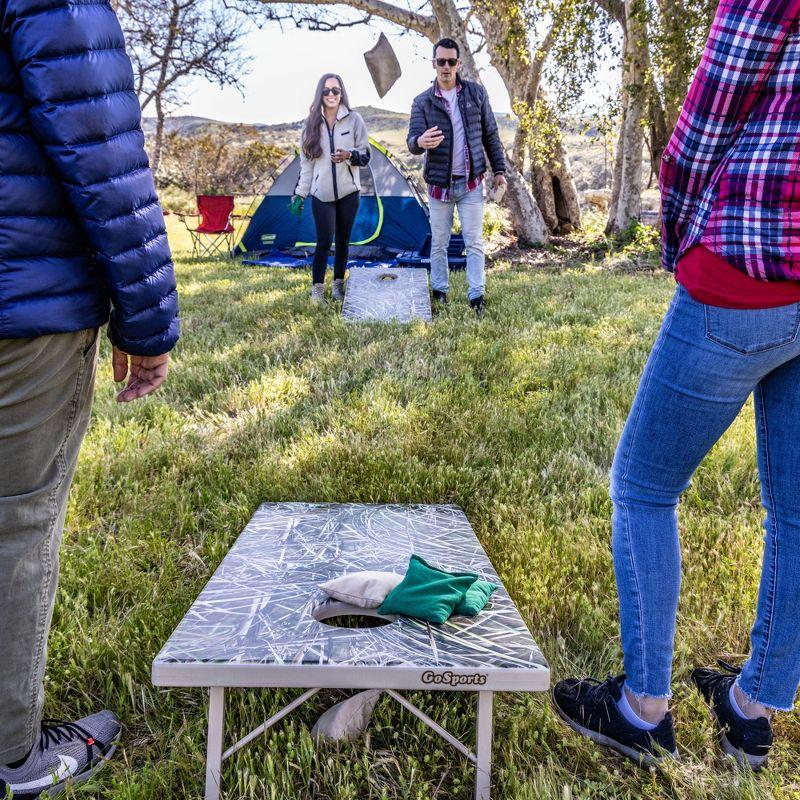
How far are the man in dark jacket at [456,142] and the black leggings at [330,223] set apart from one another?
773 millimetres

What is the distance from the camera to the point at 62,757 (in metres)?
1.63

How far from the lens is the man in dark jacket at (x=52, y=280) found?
128cm

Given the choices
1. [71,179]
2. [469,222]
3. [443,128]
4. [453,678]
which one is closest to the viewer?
[71,179]

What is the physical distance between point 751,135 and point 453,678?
4.23ft

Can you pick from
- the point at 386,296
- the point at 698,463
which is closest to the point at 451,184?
the point at 386,296

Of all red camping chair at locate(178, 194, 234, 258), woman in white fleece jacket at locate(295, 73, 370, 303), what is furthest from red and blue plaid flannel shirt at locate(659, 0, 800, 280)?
red camping chair at locate(178, 194, 234, 258)

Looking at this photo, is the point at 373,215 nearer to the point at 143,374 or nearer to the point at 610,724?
the point at 143,374

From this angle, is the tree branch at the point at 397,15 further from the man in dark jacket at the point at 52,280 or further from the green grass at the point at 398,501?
the man in dark jacket at the point at 52,280

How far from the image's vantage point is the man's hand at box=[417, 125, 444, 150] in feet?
18.4

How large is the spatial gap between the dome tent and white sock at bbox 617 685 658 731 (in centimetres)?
862

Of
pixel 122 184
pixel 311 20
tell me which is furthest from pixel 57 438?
pixel 311 20

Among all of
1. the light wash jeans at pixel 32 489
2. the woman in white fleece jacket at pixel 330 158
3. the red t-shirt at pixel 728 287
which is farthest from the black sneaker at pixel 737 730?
the woman in white fleece jacket at pixel 330 158

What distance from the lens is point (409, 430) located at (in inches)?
138

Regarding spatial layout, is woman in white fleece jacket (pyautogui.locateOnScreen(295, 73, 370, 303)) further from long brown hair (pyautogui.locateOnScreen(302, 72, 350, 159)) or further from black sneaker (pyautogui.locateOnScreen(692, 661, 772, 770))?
black sneaker (pyautogui.locateOnScreen(692, 661, 772, 770))
